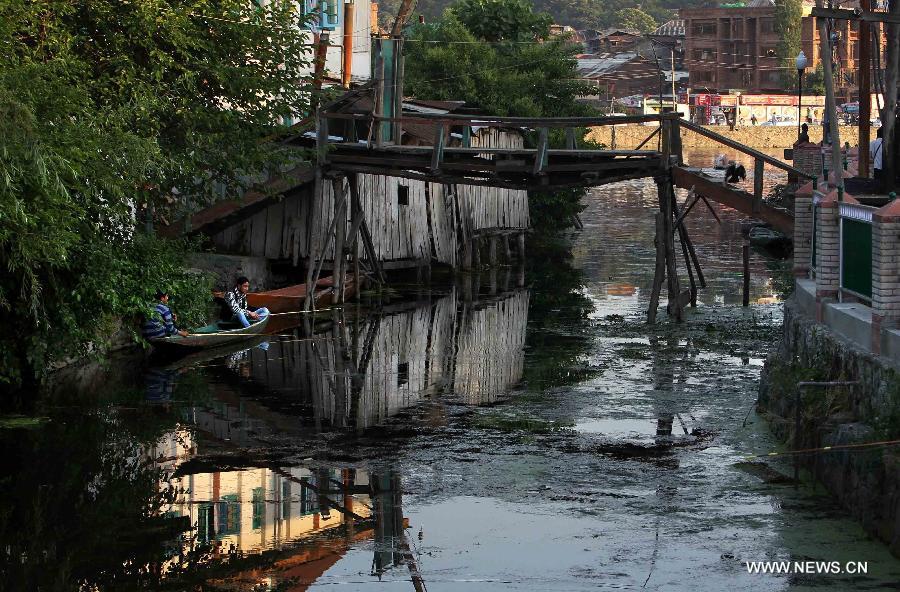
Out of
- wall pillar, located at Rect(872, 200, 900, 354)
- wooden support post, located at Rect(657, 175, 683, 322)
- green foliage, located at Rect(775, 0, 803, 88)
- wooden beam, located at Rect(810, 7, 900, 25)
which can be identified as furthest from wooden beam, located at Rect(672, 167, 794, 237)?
green foliage, located at Rect(775, 0, 803, 88)

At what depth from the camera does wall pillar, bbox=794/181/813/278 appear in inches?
707

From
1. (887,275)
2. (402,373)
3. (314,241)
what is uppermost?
(314,241)

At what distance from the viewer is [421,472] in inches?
559

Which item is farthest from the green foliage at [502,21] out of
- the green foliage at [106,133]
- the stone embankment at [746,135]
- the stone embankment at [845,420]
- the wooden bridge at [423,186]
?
the stone embankment at [746,135]

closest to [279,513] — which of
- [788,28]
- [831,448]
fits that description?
[831,448]

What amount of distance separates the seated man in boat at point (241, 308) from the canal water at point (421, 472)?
519 mm

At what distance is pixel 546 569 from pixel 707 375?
9.12 meters

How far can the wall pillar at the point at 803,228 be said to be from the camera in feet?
59.0

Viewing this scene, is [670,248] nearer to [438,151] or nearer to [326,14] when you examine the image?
[438,151]

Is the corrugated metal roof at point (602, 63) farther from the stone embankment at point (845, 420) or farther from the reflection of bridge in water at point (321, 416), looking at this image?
the stone embankment at point (845, 420)

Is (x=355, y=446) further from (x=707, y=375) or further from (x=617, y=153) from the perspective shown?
(x=617, y=153)

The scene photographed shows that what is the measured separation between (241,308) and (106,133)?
6378 millimetres

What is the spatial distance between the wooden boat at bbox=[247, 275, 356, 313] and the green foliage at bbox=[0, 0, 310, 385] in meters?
2.30

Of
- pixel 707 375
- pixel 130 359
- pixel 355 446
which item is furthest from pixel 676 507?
pixel 130 359
